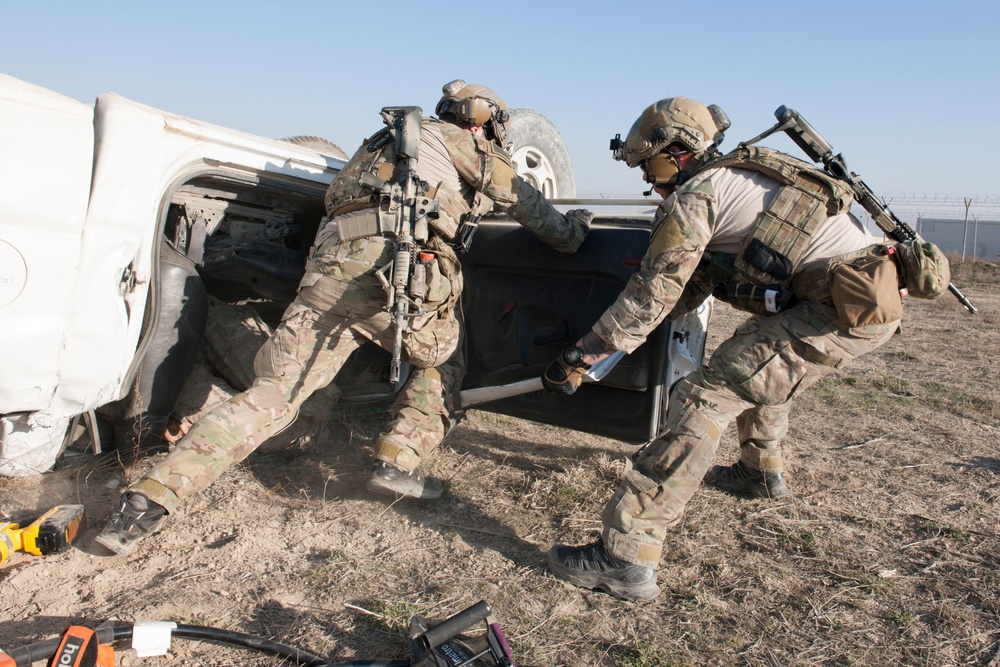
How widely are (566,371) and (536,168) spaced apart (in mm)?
2400

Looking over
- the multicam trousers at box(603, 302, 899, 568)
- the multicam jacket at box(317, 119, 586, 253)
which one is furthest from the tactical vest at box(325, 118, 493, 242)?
the multicam trousers at box(603, 302, 899, 568)

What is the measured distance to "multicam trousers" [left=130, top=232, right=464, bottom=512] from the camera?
2.96 meters

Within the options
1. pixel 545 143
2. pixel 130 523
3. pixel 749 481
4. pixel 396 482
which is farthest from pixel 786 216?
pixel 130 523

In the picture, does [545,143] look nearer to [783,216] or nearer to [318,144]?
[318,144]

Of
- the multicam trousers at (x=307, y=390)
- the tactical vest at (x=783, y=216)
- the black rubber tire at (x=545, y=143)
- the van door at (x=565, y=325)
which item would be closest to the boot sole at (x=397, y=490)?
the multicam trousers at (x=307, y=390)

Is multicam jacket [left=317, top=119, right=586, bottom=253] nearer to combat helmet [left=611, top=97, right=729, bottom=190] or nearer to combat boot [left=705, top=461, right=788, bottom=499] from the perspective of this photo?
combat helmet [left=611, top=97, right=729, bottom=190]

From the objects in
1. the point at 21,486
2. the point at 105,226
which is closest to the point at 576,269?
the point at 105,226

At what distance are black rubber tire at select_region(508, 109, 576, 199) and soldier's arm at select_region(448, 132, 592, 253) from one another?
1307 millimetres

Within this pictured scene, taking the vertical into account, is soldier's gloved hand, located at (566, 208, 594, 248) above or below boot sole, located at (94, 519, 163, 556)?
above

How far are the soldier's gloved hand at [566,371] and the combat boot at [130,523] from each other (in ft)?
5.14

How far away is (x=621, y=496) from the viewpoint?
112 inches

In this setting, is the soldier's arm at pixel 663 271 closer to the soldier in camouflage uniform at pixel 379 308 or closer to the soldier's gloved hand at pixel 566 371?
the soldier's gloved hand at pixel 566 371

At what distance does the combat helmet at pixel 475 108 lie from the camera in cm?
370

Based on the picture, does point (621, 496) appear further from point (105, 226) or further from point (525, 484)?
point (105, 226)
